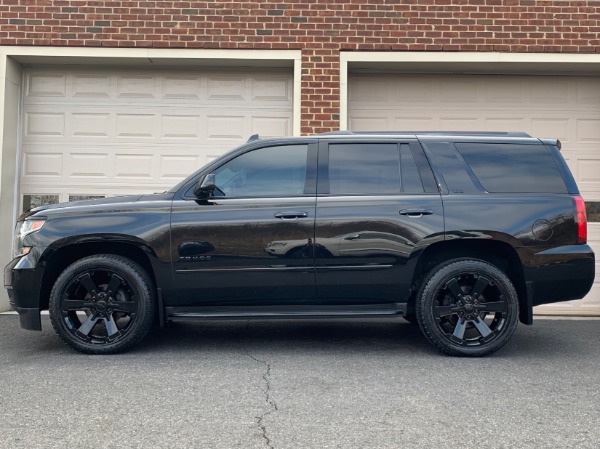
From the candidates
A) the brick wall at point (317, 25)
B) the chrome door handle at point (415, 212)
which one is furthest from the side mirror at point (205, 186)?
the brick wall at point (317, 25)

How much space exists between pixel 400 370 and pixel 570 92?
19.5ft

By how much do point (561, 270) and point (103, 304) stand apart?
3784 mm

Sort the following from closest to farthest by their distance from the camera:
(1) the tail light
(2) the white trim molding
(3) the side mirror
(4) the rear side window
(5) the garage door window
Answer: (3) the side mirror → (1) the tail light → (4) the rear side window → (2) the white trim molding → (5) the garage door window

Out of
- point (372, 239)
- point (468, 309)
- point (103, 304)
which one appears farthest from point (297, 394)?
point (103, 304)

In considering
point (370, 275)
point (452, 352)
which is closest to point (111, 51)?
point (370, 275)

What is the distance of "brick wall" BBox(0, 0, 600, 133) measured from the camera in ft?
28.7

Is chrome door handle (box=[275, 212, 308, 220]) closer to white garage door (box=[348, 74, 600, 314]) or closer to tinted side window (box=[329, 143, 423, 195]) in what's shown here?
tinted side window (box=[329, 143, 423, 195])

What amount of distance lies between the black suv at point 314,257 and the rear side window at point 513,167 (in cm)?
2

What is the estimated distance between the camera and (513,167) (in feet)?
18.4

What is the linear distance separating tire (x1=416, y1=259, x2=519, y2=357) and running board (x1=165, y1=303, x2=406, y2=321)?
0.27 m

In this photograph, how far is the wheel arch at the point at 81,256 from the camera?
18.1ft

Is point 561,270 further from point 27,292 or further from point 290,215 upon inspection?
point 27,292

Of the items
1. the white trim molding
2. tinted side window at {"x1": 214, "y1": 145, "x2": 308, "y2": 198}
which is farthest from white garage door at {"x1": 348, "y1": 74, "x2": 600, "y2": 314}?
tinted side window at {"x1": 214, "y1": 145, "x2": 308, "y2": 198}

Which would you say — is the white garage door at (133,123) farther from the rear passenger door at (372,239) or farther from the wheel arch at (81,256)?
the rear passenger door at (372,239)
